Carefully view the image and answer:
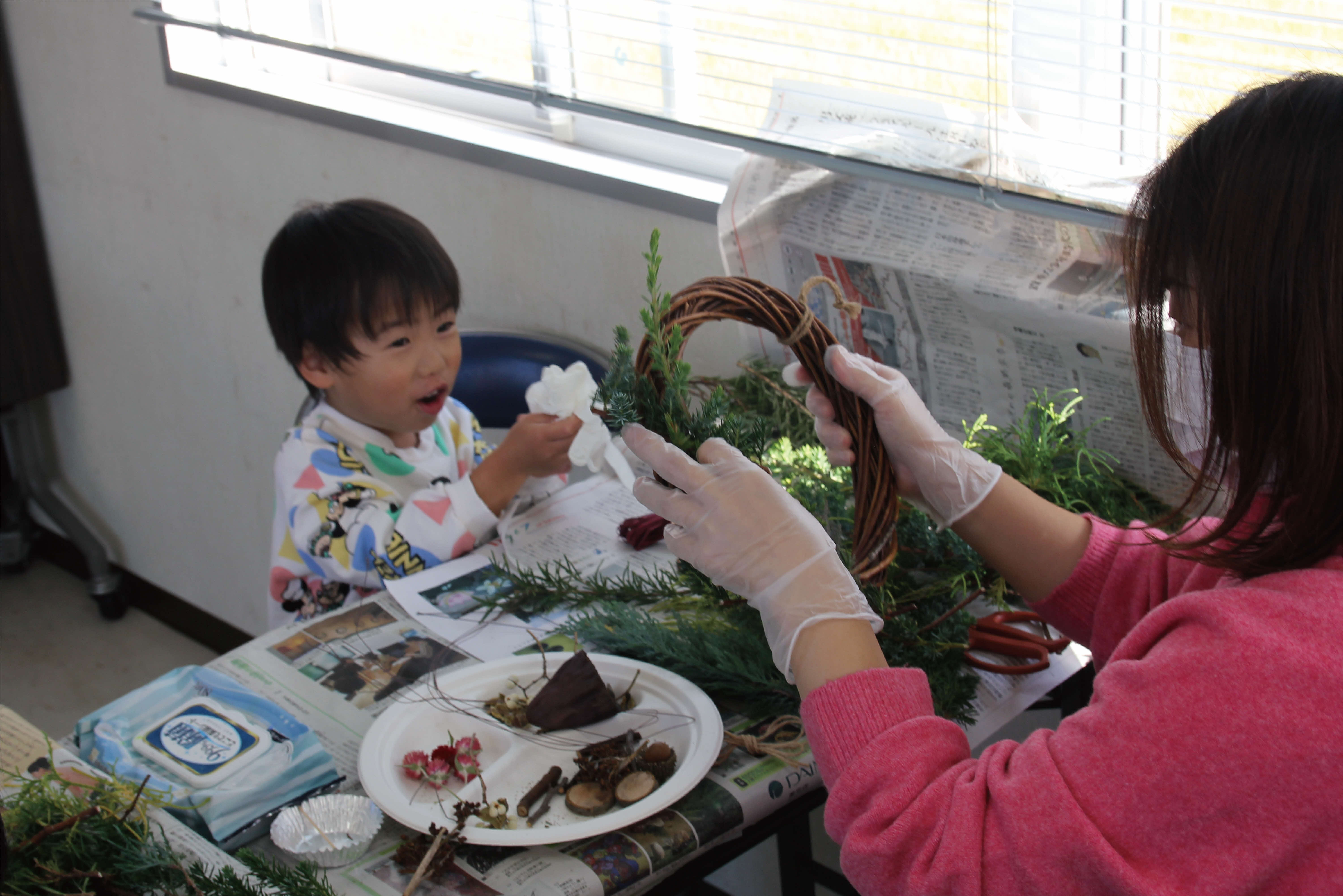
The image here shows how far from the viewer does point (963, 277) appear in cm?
132

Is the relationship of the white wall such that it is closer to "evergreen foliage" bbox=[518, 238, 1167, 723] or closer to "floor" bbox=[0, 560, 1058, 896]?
"floor" bbox=[0, 560, 1058, 896]

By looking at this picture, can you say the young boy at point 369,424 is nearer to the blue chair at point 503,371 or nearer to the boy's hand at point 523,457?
the boy's hand at point 523,457

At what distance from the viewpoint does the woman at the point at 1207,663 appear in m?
0.58

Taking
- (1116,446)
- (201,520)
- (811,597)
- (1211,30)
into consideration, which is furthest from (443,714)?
(201,520)

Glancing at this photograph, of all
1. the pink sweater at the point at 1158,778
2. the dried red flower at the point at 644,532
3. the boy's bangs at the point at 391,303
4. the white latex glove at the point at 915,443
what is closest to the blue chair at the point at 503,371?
the boy's bangs at the point at 391,303

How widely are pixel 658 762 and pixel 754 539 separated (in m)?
0.19

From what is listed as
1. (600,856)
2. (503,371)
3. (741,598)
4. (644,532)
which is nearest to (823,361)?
(741,598)

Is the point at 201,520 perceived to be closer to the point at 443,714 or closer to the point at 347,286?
the point at 347,286

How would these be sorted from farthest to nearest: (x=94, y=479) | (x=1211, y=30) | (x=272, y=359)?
(x=94, y=479), (x=272, y=359), (x=1211, y=30)

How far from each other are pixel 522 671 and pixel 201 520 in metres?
2.06

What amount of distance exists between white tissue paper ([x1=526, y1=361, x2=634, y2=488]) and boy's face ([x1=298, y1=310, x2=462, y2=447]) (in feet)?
0.83

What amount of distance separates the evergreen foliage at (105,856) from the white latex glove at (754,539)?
360 millimetres

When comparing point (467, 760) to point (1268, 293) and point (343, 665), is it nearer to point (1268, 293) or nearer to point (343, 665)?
point (343, 665)

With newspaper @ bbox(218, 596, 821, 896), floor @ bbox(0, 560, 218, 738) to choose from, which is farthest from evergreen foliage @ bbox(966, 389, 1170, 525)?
floor @ bbox(0, 560, 218, 738)
